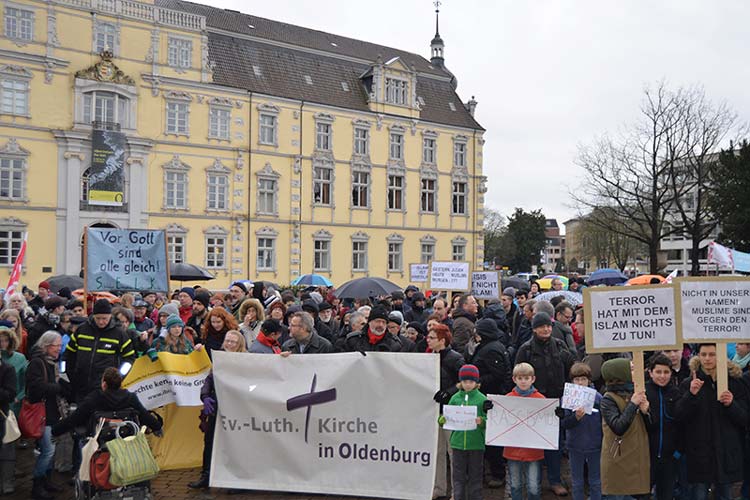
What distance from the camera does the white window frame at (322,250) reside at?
129 ft

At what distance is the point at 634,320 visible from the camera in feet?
20.1

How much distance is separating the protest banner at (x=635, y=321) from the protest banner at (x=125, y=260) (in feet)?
25.6

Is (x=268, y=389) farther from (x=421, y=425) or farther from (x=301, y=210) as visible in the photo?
(x=301, y=210)

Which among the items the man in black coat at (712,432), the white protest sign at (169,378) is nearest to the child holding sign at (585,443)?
the man in black coat at (712,432)

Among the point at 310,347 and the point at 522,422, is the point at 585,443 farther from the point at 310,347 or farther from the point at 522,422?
the point at 310,347

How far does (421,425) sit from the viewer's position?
7.03 metres

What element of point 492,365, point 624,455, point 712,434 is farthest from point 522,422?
point 712,434

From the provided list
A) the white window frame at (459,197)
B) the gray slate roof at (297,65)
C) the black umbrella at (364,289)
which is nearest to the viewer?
the black umbrella at (364,289)

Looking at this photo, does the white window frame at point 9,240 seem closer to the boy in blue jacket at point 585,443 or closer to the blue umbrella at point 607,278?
the blue umbrella at point 607,278

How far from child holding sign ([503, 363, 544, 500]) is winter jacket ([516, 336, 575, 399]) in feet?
3.14

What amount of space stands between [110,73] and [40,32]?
3.33 m

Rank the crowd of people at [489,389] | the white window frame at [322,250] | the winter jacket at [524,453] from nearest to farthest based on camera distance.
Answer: the crowd of people at [489,389], the winter jacket at [524,453], the white window frame at [322,250]

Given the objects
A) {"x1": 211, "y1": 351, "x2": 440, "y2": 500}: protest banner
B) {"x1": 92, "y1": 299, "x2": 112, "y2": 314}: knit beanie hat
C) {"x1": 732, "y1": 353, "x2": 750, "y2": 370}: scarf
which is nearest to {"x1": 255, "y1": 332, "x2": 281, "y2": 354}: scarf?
{"x1": 211, "y1": 351, "x2": 440, "y2": 500}: protest banner

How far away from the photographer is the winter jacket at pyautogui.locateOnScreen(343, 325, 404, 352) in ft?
25.7
